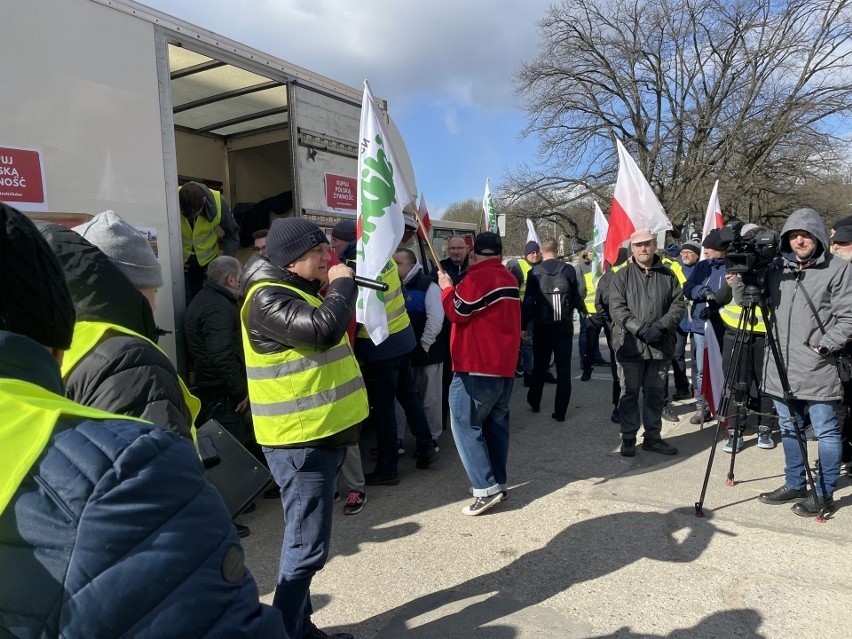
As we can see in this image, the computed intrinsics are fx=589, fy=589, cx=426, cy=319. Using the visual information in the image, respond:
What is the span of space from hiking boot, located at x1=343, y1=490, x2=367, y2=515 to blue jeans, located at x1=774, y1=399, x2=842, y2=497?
3019mm

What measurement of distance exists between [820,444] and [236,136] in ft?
23.6

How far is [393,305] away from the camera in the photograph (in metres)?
4.69

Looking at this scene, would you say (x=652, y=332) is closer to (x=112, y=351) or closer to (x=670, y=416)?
(x=670, y=416)

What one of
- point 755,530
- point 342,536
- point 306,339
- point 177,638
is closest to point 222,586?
point 177,638

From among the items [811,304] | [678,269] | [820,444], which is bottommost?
[820,444]

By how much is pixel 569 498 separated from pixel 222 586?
154 inches

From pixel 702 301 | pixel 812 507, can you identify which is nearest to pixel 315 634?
pixel 812 507

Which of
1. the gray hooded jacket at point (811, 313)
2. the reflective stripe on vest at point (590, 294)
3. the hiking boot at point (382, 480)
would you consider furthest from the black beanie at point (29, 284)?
the reflective stripe on vest at point (590, 294)

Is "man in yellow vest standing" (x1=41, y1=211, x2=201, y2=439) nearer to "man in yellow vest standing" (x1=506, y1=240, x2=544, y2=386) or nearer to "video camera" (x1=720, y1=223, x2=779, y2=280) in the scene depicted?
"video camera" (x1=720, y1=223, x2=779, y2=280)

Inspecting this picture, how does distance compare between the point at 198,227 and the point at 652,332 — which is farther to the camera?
the point at 652,332

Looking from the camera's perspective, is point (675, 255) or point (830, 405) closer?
point (830, 405)

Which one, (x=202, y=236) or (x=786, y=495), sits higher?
(x=202, y=236)

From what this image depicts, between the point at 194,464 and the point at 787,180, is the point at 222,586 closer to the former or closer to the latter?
the point at 194,464

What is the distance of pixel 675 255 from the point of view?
935 cm
